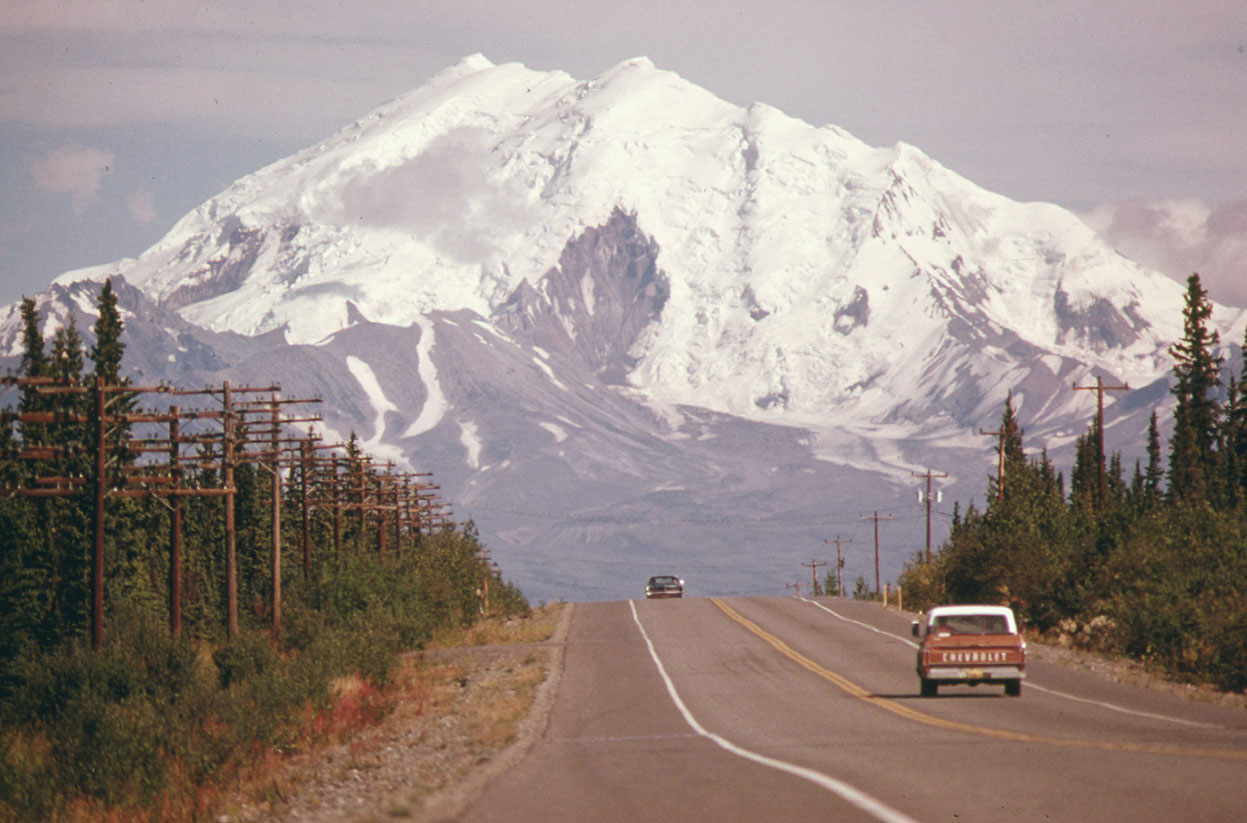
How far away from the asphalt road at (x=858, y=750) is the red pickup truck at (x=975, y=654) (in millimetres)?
593

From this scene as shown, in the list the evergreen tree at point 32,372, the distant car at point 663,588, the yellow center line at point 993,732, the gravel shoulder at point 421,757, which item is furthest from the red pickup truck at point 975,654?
the distant car at point 663,588

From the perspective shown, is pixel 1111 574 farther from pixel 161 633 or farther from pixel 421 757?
pixel 421 757

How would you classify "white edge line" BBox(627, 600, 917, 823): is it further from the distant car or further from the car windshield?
the distant car

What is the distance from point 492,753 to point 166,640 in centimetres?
1917

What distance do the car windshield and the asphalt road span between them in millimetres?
1357

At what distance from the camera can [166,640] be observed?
4347 centimetres

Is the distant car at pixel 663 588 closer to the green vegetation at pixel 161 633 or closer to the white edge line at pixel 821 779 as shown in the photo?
the green vegetation at pixel 161 633

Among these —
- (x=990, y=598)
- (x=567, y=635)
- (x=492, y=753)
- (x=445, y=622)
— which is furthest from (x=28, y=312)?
(x=492, y=753)

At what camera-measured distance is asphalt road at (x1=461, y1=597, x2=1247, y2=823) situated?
16.7m

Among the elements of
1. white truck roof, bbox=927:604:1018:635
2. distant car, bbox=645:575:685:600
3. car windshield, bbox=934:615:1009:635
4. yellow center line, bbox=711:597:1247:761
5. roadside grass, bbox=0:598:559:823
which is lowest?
distant car, bbox=645:575:685:600

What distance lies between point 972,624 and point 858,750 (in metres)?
12.9

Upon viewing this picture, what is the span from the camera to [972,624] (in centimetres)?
3556

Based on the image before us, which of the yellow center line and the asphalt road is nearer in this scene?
the asphalt road

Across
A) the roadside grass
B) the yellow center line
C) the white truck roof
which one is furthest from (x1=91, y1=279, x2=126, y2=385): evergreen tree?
the white truck roof
